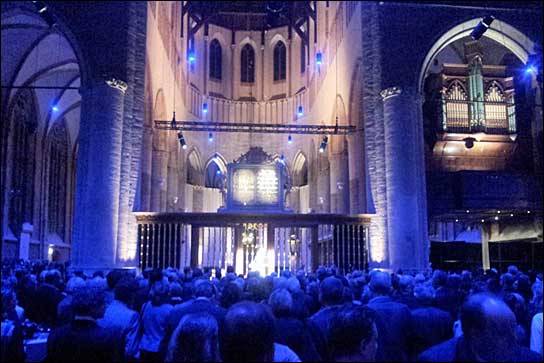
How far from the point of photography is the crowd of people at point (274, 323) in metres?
2.45

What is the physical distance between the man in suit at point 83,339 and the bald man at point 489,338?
1.98 metres

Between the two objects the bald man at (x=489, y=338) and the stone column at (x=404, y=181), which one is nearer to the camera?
the bald man at (x=489, y=338)

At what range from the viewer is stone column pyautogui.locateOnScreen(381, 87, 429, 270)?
15828mm

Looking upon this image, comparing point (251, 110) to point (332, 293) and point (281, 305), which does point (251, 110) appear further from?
point (281, 305)

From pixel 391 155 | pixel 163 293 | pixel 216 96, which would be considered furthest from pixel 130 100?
pixel 216 96

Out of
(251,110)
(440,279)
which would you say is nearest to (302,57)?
(251,110)

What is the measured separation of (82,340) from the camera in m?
3.30

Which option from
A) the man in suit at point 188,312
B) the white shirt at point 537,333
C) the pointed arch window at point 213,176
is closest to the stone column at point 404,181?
the white shirt at point 537,333

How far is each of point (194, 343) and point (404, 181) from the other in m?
14.3

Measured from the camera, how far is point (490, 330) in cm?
239

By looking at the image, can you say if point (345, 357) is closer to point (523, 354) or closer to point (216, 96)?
point (523, 354)

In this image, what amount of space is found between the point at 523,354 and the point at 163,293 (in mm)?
3644

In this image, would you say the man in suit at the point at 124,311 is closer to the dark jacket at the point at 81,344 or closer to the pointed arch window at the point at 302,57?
the dark jacket at the point at 81,344

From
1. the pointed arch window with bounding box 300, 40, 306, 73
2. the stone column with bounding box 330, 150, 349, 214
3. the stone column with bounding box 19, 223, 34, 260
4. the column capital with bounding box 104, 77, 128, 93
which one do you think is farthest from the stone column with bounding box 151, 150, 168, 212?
the pointed arch window with bounding box 300, 40, 306, 73
